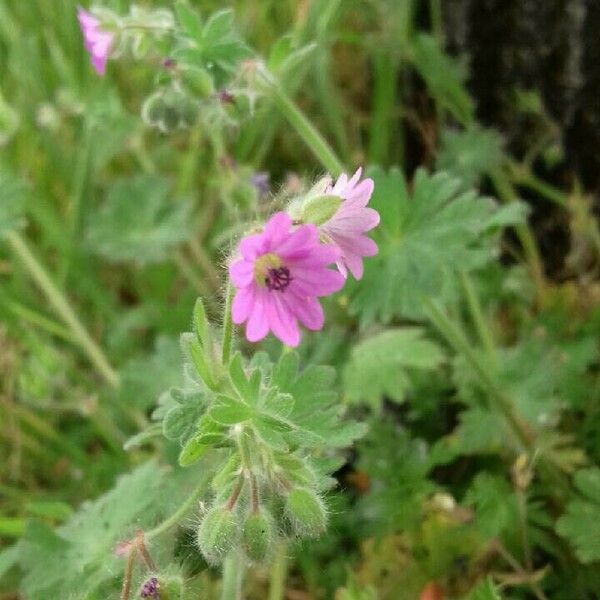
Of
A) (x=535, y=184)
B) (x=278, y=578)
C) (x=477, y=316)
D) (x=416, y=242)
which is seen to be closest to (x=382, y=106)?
(x=535, y=184)


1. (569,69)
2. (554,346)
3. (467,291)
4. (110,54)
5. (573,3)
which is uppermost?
(110,54)

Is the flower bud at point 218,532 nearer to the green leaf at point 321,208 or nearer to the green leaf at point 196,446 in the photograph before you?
the green leaf at point 196,446

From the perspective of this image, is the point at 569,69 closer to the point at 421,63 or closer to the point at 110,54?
the point at 421,63

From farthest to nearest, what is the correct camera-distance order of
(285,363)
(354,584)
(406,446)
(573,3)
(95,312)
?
1. (95,312)
2. (573,3)
3. (406,446)
4. (354,584)
5. (285,363)

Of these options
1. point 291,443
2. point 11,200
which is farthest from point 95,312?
point 291,443

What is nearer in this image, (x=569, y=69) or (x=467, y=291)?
(x=467, y=291)

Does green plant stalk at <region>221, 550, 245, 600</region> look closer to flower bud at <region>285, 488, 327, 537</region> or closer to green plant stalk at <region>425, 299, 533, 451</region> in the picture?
flower bud at <region>285, 488, 327, 537</region>

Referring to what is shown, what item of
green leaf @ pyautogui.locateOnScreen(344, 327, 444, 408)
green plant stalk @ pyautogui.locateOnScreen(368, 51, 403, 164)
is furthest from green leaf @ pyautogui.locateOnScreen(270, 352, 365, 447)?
green plant stalk @ pyautogui.locateOnScreen(368, 51, 403, 164)

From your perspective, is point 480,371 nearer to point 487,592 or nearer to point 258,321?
point 487,592
